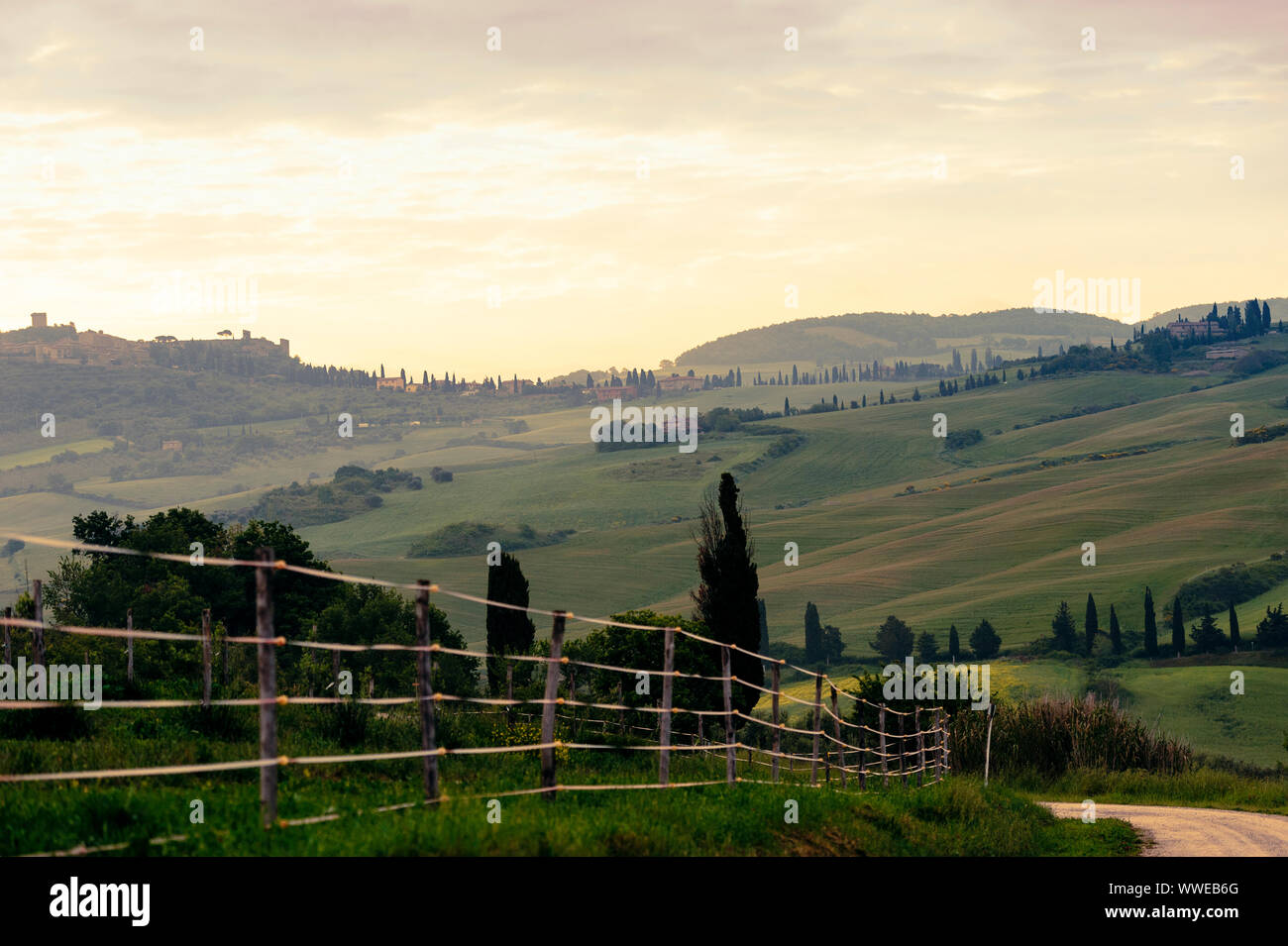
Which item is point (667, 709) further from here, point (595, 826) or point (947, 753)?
point (947, 753)

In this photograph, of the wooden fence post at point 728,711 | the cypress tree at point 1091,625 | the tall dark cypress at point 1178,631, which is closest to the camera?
the wooden fence post at point 728,711

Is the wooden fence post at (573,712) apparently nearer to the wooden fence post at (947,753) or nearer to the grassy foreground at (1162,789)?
the wooden fence post at (947,753)

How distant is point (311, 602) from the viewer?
8100 cm

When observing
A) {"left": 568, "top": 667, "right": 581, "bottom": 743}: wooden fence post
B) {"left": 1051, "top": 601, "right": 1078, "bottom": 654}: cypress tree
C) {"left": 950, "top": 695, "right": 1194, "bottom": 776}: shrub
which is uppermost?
{"left": 568, "top": 667, "right": 581, "bottom": 743}: wooden fence post

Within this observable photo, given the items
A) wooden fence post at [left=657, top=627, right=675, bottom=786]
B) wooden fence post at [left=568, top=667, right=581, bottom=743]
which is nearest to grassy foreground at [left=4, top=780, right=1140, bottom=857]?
wooden fence post at [left=657, top=627, right=675, bottom=786]

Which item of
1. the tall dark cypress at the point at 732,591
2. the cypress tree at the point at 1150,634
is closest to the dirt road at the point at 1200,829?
the tall dark cypress at the point at 732,591

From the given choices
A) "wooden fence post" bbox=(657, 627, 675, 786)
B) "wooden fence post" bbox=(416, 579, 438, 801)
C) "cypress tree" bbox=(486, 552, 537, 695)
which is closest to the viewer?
"wooden fence post" bbox=(416, 579, 438, 801)

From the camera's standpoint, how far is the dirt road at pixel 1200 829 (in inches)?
787

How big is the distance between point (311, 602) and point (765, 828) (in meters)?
71.3

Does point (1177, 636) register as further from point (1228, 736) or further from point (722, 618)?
point (722, 618)

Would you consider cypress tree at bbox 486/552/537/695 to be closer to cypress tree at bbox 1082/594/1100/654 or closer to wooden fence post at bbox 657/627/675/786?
wooden fence post at bbox 657/627/675/786

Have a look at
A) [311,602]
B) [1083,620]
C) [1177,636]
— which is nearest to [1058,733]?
[311,602]

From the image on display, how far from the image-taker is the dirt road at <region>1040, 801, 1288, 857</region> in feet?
65.6
